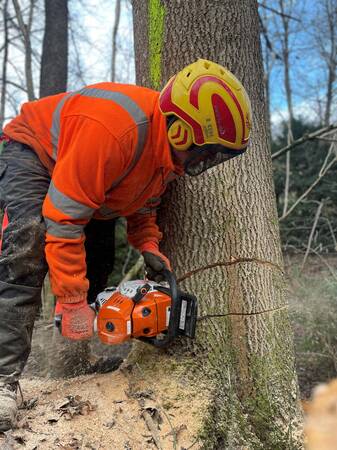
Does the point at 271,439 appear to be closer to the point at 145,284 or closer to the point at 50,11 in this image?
the point at 145,284

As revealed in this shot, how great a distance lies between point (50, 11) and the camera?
8.19 meters

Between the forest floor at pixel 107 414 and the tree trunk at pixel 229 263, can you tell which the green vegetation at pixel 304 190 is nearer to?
the tree trunk at pixel 229 263

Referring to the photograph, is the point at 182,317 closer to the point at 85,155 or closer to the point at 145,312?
the point at 145,312

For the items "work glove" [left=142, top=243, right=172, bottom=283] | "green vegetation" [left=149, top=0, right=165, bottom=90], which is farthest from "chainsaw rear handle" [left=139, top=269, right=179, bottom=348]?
"green vegetation" [left=149, top=0, right=165, bottom=90]

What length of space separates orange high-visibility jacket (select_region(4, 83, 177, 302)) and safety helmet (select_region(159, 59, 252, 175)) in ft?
0.26

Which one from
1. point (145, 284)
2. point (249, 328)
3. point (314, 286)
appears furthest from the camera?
point (314, 286)

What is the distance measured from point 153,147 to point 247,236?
0.77 m

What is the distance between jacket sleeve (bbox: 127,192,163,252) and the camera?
260 cm

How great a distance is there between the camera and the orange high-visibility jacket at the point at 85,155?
2.04 meters

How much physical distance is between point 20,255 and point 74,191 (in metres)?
0.44

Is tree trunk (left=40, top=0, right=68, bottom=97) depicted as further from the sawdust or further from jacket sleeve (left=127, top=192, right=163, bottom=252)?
the sawdust

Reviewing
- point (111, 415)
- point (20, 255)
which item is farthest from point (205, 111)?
point (111, 415)

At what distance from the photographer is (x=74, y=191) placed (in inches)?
80.8

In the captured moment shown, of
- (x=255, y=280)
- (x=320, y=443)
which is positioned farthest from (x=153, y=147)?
(x=320, y=443)
